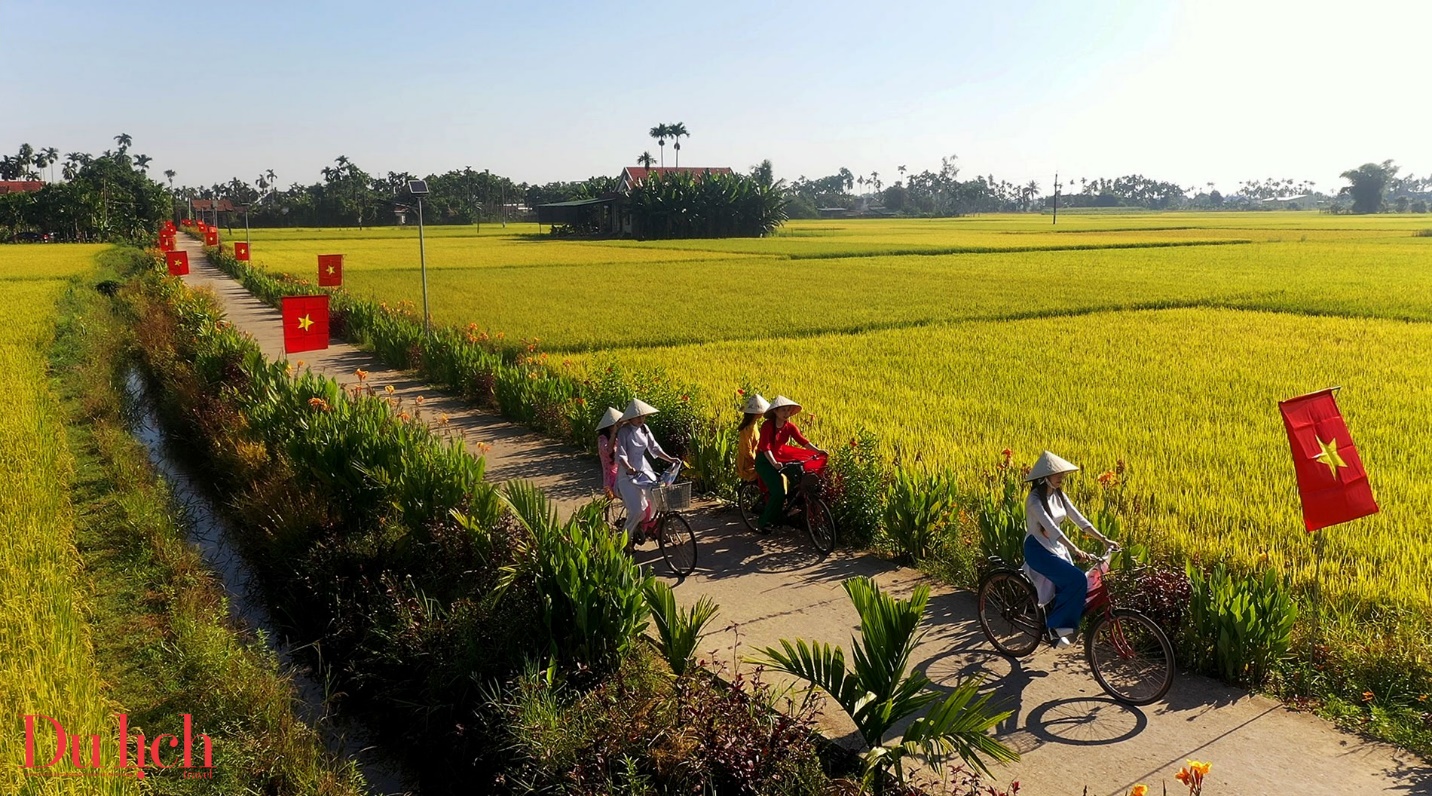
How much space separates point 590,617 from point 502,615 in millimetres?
870

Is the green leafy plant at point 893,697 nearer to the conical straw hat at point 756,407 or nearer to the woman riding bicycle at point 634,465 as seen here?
the woman riding bicycle at point 634,465

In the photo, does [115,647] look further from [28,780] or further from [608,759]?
[608,759]

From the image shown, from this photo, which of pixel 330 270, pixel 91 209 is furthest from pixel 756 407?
pixel 91 209

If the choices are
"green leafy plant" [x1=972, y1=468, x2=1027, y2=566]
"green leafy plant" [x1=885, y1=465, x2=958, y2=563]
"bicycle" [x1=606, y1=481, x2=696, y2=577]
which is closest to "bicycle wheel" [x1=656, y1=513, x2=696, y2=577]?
"bicycle" [x1=606, y1=481, x2=696, y2=577]

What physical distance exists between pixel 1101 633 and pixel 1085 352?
14.3 meters

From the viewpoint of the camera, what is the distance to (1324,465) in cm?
606

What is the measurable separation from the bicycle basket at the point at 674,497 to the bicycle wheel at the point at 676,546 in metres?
0.35

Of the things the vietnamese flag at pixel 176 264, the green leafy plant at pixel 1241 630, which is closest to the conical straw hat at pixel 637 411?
the green leafy plant at pixel 1241 630

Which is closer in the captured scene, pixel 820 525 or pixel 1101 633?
pixel 1101 633

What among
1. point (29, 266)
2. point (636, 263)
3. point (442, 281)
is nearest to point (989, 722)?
point (442, 281)

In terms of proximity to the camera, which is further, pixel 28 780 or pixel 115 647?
pixel 115 647

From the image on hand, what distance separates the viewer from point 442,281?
3841cm

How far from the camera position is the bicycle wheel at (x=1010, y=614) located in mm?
6031

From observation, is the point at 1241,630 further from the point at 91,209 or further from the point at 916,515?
the point at 91,209
